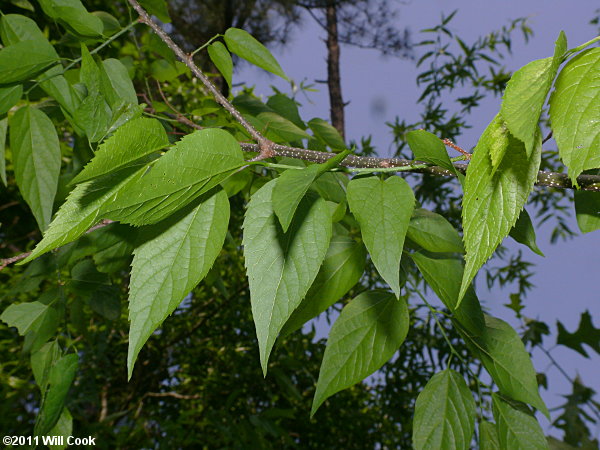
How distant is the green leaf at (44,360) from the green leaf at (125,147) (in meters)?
0.41

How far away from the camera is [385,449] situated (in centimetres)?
158

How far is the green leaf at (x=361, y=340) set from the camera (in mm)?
356

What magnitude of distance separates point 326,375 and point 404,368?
1.13 meters

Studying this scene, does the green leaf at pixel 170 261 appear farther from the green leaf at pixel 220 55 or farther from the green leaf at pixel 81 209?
the green leaf at pixel 220 55

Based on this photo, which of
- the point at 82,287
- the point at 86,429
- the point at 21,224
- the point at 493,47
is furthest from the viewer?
the point at 21,224

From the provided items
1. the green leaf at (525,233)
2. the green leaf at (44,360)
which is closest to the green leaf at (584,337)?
the green leaf at (525,233)

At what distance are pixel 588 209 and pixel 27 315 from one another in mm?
589

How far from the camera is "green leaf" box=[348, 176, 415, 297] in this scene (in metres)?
0.24

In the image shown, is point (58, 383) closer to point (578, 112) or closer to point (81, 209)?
point (81, 209)

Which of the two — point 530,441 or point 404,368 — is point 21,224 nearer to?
point 404,368

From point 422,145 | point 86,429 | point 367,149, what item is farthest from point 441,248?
point 367,149

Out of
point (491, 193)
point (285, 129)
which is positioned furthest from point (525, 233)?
point (285, 129)

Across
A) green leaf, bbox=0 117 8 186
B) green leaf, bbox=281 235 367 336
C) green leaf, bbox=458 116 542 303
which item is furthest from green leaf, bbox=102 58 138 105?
green leaf, bbox=458 116 542 303

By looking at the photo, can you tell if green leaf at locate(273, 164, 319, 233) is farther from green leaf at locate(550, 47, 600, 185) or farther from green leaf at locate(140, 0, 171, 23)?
green leaf at locate(140, 0, 171, 23)
